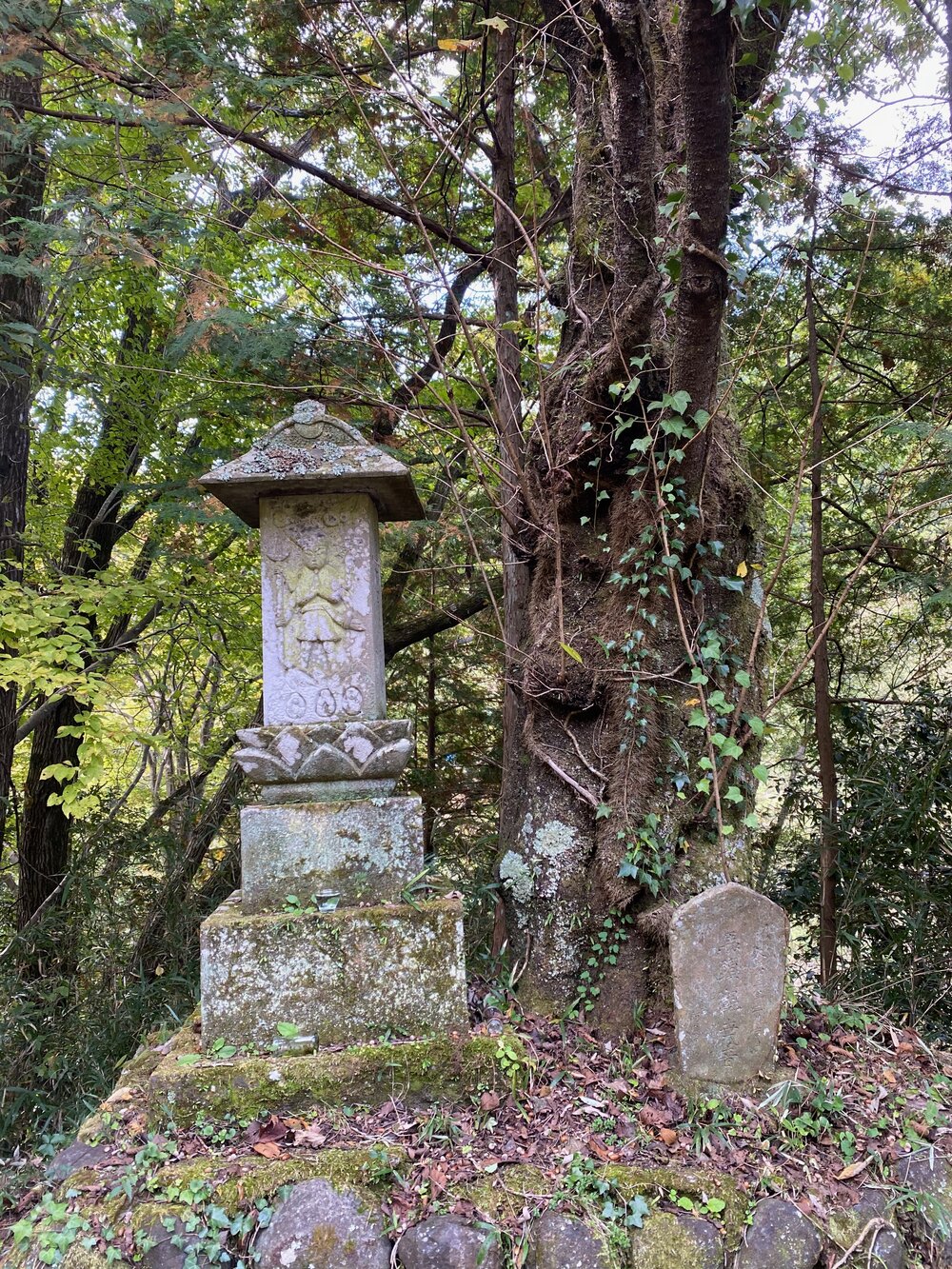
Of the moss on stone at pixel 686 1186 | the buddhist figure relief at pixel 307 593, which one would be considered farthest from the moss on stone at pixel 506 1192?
the buddhist figure relief at pixel 307 593

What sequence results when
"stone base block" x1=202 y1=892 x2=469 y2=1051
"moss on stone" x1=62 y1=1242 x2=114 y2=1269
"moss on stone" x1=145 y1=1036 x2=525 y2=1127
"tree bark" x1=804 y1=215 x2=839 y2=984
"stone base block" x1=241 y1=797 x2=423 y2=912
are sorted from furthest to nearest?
"tree bark" x1=804 y1=215 x2=839 y2=984 → "stone base block" x1=241 y1=797 x2=423 y2=912 → "stone base block" x1=202 y1=892 x2=469 y2=1051 → "moss on stone" x1=145 y1=1036 x2=525 y2=1127 → "moss on stone" x1=62 y1=1242 x2=114 y2=1269

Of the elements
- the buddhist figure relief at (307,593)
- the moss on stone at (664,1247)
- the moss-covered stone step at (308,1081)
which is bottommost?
the moss on stone at (664,1247)

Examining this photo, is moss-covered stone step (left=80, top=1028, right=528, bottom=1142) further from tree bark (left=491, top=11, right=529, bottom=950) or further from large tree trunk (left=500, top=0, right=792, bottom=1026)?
tree bark (left=491, top=11, right=529, bottom=950)

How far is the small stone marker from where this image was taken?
2.73m

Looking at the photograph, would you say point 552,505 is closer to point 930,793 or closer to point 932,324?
point 930,793

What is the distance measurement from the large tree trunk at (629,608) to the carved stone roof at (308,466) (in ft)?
3.02

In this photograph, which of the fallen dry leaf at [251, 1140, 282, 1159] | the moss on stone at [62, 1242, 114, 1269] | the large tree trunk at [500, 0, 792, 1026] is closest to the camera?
the moss on stone at [62, 1242, 114, 1269]

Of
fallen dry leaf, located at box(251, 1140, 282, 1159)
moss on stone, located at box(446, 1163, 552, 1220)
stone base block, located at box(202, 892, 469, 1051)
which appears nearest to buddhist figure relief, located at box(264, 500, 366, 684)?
stone base block, located at box(202, 892, 469, 1051)

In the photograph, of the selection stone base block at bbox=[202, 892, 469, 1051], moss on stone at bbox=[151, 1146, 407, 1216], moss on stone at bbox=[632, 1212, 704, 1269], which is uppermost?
stone base block at bbox=[202, 892, 469, 1051]

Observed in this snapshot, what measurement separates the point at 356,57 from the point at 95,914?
6.54m

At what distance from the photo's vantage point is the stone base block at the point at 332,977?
283 cm

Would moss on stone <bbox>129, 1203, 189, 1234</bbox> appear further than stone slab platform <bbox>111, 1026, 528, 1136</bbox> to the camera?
No

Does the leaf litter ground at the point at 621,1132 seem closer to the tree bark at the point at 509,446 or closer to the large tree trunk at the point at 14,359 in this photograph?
Answer: the tree bark at the point at 509,446

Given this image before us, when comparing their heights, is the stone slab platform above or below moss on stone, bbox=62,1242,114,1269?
above
